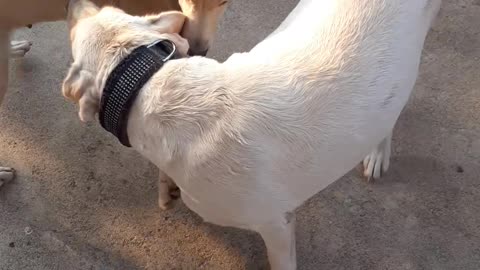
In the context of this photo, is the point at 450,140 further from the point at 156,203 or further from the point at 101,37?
the point at 101,37

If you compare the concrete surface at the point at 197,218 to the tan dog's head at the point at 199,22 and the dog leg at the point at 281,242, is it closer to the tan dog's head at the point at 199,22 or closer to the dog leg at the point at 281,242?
the dog leg at the point at 281,242

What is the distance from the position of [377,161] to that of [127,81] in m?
0.98

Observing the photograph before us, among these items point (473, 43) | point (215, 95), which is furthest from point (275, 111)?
point (473, 43)

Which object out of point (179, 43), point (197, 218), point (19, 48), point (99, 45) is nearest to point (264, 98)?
point (179, 43)

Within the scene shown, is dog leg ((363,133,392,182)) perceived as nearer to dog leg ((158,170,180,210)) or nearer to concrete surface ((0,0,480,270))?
concrete surface ((0,0,480,270))

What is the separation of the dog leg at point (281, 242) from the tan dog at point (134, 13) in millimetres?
485

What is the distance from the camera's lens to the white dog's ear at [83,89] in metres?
1.39

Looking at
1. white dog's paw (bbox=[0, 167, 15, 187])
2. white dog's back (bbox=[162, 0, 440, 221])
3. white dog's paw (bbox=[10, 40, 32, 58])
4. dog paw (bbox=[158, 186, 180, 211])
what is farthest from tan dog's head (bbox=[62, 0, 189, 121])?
white dog's paw (bbox=[10, 40, 32, 58])

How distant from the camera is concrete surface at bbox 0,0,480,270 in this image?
6.55 ft

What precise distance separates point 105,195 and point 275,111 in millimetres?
891

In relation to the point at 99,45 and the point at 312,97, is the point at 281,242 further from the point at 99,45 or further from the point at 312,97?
the point at 99,45

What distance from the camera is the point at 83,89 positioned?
1.40 m

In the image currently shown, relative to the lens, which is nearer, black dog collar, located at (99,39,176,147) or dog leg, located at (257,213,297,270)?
black dog collar, located at (99,39,176,147)

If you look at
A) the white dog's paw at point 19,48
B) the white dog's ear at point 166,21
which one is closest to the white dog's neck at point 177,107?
the white dog's ear at point 166,21
